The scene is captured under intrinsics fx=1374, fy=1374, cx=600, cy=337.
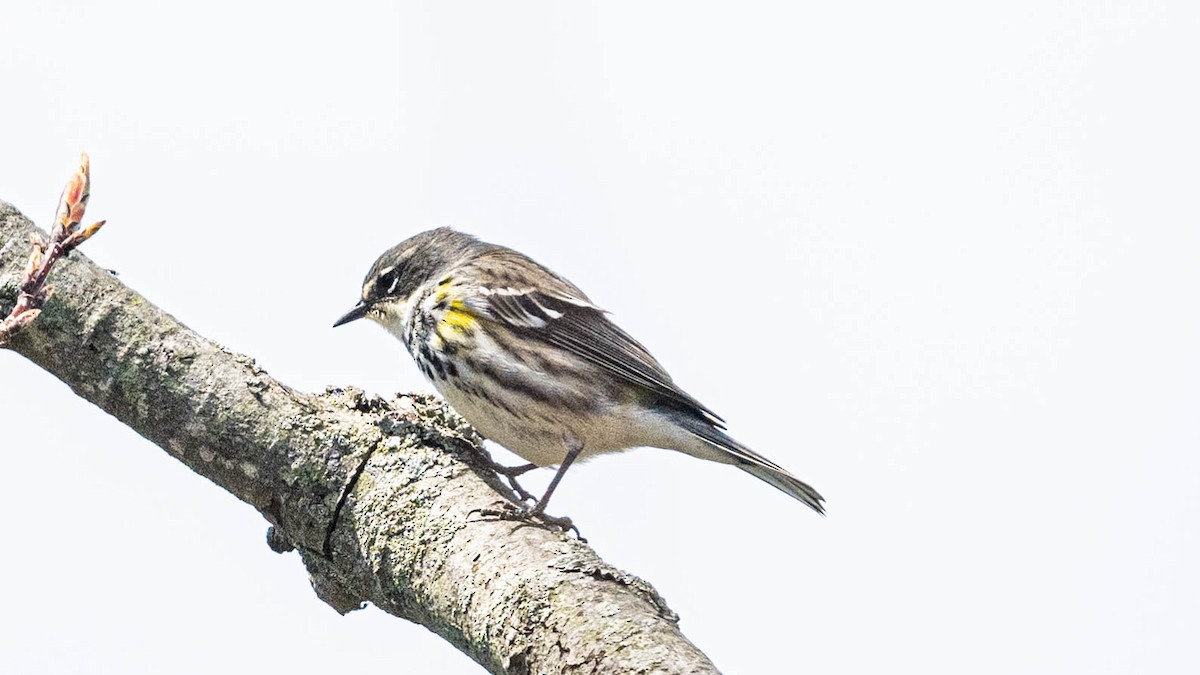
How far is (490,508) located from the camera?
4.39 m

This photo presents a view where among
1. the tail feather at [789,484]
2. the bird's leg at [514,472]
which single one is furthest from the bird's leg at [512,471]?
the tail feather at [789,484]

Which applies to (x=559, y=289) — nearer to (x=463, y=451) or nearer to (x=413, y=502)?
(x=463, y=451)

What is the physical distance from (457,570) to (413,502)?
16.9 inches

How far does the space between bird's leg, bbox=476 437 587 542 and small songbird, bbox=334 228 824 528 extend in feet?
0.03

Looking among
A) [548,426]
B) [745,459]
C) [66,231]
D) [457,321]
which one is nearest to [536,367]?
[548,426]

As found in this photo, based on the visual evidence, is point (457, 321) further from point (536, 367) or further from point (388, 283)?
point (388, 283)

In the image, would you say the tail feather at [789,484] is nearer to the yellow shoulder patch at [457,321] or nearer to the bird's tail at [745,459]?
the bird's tail at [745,459]

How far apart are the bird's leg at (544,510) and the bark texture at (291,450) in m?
0.08

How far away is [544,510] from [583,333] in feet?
5.25

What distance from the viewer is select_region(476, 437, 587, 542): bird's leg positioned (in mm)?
4321

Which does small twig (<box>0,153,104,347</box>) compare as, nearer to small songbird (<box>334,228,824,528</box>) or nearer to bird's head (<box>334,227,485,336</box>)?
small songbird (<box>334,228,824,528</box>)

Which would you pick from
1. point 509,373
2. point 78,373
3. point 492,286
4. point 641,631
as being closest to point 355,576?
point 78,373

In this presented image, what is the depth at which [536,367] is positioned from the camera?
22.4ft

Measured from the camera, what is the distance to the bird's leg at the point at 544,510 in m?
4.32
